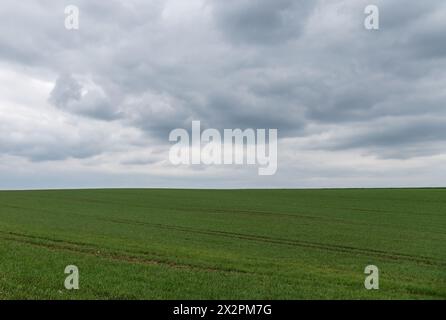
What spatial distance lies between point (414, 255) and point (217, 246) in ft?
39.2

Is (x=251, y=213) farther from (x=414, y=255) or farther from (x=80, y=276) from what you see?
(x=80, y=276)

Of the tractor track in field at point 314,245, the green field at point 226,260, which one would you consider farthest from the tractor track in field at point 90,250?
the tractor track in field at point 314,245

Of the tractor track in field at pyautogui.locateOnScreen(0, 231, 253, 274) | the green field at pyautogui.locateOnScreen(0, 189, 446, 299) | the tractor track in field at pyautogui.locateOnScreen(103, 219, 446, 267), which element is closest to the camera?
the green field at pyautogui.locateOnScreen(0, 189, 446, 299)

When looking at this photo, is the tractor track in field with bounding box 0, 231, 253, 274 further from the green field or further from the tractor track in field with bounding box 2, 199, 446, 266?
the tractor track in field with bounding box 2, 199, 446, 266

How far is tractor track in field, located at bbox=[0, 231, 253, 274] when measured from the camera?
19375mm

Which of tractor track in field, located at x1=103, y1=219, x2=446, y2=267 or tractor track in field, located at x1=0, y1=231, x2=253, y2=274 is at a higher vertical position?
tractor track in field, located at x1=0, y1=231, x2=253, y2=274

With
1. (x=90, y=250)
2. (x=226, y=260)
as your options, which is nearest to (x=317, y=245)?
(x=226, y=260)

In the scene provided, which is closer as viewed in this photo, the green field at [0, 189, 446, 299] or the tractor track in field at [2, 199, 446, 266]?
the green field at [0, 189, 446, 299]

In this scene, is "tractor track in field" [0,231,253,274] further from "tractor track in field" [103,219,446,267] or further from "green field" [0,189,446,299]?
"tractor track in field" [103,219,446,267]

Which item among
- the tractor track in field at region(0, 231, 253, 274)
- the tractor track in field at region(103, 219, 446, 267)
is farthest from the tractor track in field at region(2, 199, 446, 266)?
the tractor track in field at region(0, 231, 253, 274)

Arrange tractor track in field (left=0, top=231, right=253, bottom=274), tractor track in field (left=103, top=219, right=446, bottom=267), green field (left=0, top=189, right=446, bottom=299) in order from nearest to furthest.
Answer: green field (left=0, top=189, right=446, bottom=299) → tractor track in field (left=0, top=231, right=253, bottom=274) → tractor track in field (left=103, top=219, right=446, bottom=267)

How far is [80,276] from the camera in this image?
53.1 feet
